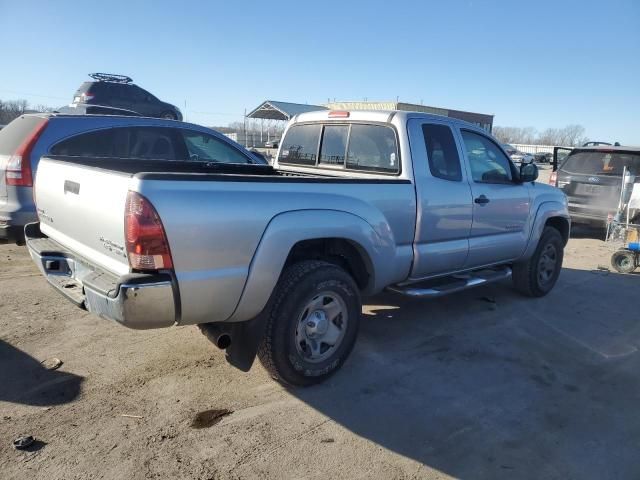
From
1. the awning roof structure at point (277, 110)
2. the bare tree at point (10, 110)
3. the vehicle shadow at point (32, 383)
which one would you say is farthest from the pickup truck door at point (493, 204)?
the awning roof structure at point (277, 110)

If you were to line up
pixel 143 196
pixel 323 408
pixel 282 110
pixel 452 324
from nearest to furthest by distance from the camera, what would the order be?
pixel 143 196 < pixel 323 408 < pixel 452 324 < pixel 282 110

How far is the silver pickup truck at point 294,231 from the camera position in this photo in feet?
8.69

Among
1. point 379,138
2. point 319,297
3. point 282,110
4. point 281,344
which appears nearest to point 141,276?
point 281,344

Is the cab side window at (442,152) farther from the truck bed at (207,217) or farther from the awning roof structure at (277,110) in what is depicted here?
the awning roof structure at (277,110)

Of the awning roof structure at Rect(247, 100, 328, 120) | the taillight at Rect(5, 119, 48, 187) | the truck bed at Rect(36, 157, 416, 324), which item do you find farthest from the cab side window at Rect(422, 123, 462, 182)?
the awning roof structure at Rect(247, 100, 328, 120)

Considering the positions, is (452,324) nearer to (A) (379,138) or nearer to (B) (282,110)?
(A) (379,138)

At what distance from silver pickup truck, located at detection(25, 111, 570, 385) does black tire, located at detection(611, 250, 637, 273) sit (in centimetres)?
283

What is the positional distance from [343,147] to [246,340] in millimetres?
2317

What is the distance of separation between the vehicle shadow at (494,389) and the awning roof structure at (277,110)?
30263mm

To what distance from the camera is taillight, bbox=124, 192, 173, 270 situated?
8.36ft

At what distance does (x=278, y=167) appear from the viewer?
542 cm

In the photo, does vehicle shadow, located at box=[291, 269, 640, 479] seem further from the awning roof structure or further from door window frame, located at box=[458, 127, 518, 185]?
the awning roof structure

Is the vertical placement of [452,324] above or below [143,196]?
below

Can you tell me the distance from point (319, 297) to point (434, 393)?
107 cm
